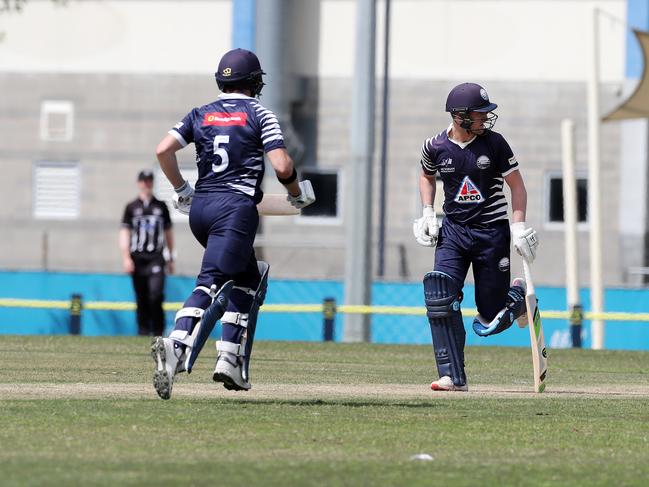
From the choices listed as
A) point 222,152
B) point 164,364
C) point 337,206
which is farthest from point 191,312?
point 337,206

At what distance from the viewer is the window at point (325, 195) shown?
108 feet

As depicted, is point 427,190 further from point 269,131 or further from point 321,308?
point 321,308

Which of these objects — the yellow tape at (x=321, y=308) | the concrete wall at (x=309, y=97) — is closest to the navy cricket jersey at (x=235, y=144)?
the yellow tape at (x=321, y=308)

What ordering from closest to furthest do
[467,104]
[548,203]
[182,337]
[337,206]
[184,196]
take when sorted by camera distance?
[182,337]
[184,196]
[467,104]
[548,203]
[337,206]

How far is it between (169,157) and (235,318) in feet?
3.38

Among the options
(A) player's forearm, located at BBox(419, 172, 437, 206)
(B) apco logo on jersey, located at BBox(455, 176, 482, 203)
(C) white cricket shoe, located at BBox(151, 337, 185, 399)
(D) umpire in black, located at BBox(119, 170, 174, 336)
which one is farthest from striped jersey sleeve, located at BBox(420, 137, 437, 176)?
(D) umpire in black, located at BBox(119, 170, 174, 336)

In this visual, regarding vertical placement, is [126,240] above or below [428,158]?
below

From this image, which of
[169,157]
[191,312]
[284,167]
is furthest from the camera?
[169,157]

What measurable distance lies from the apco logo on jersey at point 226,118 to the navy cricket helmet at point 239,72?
7.6 inches

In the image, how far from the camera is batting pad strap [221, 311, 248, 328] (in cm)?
944

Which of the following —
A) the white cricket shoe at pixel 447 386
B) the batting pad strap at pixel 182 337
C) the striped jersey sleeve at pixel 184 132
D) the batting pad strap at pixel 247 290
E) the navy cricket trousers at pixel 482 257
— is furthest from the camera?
the navy cricket trousers at pixel 482 257

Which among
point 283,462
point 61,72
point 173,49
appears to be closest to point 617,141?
point 173,49

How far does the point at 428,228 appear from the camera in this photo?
10.9 meters

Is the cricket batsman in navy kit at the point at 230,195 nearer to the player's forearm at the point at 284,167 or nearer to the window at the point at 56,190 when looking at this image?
the player's forearm at the point at 284,167
